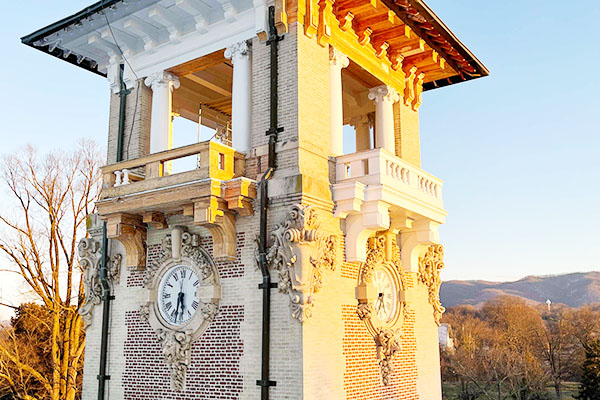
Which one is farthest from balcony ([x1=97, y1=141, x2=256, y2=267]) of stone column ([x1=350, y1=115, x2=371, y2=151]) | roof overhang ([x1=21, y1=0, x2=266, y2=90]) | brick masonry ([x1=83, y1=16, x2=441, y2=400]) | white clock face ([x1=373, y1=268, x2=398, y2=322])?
stone column ([x1=350, y1=115, x2=371, y2=151])

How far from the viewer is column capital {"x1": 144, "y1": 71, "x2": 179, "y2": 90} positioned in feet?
50.1

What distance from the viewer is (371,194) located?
1270 cm

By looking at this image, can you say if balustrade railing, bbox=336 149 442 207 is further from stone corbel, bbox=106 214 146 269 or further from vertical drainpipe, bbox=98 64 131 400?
vertical drainpipe, bbox=98 64 131 400

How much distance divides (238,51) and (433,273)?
8154 millimetres

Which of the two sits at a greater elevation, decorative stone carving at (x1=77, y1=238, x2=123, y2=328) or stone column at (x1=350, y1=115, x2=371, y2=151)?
stone column at (x1=350, y1=115, x2=371, y2=151)

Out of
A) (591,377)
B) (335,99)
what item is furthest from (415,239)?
(591,377)

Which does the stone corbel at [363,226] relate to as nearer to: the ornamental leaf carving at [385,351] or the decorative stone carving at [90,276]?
the ornamental leaf carving at [385,351]

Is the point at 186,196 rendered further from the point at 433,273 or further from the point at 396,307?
the point at 433,273

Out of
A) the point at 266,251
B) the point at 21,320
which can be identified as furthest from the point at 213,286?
the point at 21,320

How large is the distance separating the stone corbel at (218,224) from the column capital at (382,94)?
608 cm

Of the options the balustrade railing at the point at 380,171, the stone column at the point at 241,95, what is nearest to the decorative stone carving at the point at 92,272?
the stone column at the point at 241,95

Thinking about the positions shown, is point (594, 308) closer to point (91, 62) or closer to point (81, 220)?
point (81, 220)

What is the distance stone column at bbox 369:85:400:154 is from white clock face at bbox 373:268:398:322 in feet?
11.9

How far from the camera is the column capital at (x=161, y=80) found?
601 inches
